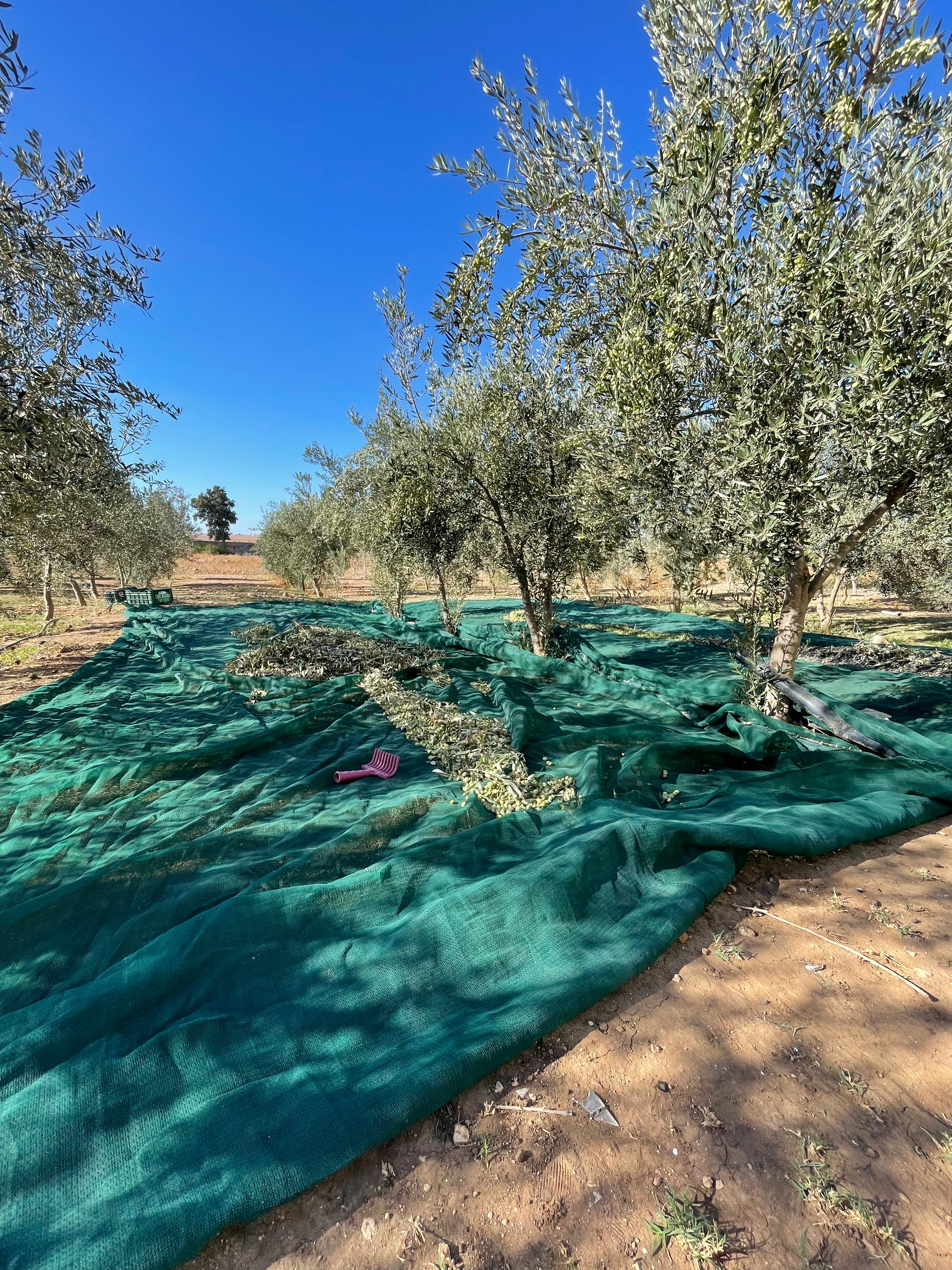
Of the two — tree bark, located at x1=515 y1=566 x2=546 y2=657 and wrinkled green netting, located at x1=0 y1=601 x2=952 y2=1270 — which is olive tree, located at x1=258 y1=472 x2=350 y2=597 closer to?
tree bark, located at x1=515 y1=566 x2=546 y2=657

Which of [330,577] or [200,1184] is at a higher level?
[330,577]

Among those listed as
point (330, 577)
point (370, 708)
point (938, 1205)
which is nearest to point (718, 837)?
point (938, 1205)

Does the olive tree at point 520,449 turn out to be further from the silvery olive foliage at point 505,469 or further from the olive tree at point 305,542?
the olive tree at point 305,542

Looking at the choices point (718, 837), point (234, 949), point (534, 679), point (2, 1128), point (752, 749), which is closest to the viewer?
point (2, 1128)

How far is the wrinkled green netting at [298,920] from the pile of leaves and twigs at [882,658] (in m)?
4.53

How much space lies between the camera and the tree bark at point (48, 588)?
16219mm

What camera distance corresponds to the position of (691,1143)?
6.67ft

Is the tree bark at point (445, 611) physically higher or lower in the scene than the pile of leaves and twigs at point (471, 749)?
higher

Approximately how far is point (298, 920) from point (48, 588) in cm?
1932

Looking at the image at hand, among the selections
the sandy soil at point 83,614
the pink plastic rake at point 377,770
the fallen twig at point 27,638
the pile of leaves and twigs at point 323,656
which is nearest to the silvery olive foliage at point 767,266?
→ the pink plastic rake at point 377,770

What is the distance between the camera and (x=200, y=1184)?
6.01ft

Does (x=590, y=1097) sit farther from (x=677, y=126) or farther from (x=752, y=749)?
(x=677, y=126)

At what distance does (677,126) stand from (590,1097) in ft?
24.6

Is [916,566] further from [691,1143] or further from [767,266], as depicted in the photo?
[691,1143]
